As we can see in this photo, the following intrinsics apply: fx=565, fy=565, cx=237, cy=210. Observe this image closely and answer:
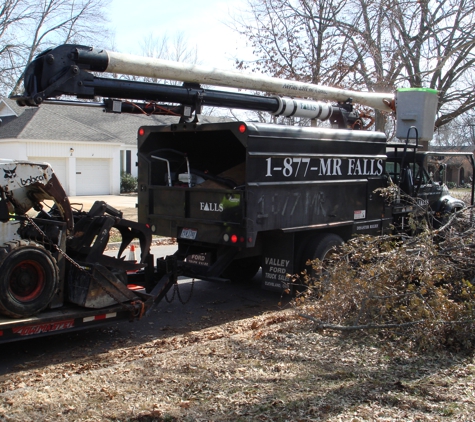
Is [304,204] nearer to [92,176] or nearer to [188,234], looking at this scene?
[188,234]

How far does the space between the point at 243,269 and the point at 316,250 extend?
1.93 m

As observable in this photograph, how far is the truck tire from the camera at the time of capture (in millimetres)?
5832

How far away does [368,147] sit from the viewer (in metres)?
9.77

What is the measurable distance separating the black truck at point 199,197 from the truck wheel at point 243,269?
28 mm

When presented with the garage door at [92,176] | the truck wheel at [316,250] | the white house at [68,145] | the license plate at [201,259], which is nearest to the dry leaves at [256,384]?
the license plate at [201,259]

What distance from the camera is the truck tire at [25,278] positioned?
230 inches

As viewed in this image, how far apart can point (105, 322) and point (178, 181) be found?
331cm

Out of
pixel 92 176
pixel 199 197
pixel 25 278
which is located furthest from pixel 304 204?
pixel 92 176

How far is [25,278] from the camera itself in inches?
239

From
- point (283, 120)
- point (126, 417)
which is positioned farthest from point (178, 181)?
point (283, 120)

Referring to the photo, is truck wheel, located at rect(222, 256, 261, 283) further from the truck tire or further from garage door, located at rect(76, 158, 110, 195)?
garage door, located at rect(76, 158, 110, 195)

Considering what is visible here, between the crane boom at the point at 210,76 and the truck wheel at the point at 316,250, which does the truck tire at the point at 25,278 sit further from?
the truck wheel at the point at 316,250

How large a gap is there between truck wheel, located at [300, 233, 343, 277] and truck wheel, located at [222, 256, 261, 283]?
54.5 inches

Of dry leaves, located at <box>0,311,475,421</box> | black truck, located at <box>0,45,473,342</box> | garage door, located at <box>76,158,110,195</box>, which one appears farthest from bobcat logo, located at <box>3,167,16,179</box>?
garage door, located at <box>76,158,110,195</box>
